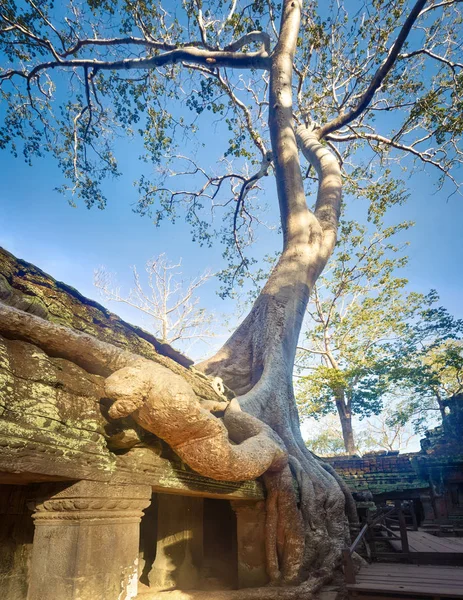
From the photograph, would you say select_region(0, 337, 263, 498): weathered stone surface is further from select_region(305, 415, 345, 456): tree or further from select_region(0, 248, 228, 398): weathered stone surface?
select_region(305, 415, 345, 456): tree

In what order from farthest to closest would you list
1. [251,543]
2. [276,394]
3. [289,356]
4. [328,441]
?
[328,441] < [289,356] < [276,394] < [251,543]

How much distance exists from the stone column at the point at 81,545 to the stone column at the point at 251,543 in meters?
1.69

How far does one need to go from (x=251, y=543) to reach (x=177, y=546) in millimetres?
1038

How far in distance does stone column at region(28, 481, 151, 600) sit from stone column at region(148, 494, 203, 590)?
6.90 ft

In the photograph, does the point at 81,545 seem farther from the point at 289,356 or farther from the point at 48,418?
the point at 289,356

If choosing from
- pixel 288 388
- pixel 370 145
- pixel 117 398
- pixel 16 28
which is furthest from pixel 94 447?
pixel 370 145

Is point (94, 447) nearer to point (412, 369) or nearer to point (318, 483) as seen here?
point (318, 483)

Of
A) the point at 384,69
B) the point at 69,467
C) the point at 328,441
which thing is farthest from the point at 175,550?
the point at 328,441

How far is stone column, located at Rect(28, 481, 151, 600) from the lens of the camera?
5.74ft

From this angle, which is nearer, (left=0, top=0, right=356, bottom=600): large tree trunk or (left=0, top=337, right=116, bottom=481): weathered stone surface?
(left=0, top=337, right=116, bottom=481): weathered stone surface

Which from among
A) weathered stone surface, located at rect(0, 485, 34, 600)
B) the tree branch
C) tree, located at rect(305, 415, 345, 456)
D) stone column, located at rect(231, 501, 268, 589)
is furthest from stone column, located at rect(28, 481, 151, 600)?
tree, located at rect(305, 415, 345, 456)

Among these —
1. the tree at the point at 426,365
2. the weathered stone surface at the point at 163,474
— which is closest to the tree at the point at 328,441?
the tree at the point at 426,365

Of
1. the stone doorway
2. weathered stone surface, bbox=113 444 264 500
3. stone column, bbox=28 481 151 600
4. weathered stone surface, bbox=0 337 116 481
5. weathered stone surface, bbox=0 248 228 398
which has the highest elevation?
weathered stone surface, bbox=0 248 228 398

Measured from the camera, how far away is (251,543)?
11.3 feet
